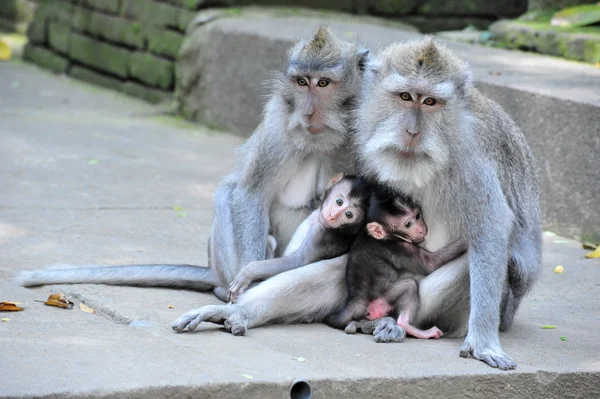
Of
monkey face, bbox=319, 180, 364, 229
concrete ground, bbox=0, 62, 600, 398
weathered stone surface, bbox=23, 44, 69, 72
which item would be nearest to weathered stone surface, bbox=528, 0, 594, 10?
concrete ground, bbox=0, 62, 600, 398

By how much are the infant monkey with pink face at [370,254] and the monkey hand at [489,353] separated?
309 millimetres

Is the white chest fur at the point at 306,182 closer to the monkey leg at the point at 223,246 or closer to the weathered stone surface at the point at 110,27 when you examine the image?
the monkey leg at the point at 223,246

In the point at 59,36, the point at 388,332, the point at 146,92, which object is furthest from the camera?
the point at 59,36

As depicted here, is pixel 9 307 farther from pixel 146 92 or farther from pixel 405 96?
pixel 146 92

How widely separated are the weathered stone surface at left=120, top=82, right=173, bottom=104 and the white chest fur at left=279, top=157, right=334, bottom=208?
248 inches

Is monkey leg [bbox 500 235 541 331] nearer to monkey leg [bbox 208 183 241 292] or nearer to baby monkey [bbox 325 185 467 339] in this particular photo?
baby monkey [bbox 325 185 467 339]

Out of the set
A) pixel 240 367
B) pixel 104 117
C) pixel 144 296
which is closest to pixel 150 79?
pixel 104 117

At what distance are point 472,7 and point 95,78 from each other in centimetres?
449

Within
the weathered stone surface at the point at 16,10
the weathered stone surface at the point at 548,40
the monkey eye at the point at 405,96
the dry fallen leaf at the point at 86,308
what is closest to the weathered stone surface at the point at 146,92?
the weathered stone surface at the point at 548,40

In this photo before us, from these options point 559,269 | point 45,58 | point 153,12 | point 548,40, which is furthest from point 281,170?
point 45,58

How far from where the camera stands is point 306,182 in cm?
529

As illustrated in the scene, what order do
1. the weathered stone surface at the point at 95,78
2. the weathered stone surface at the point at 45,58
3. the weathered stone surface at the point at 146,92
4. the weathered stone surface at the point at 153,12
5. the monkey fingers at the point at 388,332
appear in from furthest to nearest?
the weathered stone surface at the point at 45,58 → the weathered stone surface at the point at 95,78 → the weathered stone surface at the point at 146,92 → the weathered stone surface at the point at 153,12 → the monkey fingers at the point at 388,332

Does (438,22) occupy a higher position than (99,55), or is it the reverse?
(438,22)

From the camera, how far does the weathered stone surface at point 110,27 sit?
11.6 m
